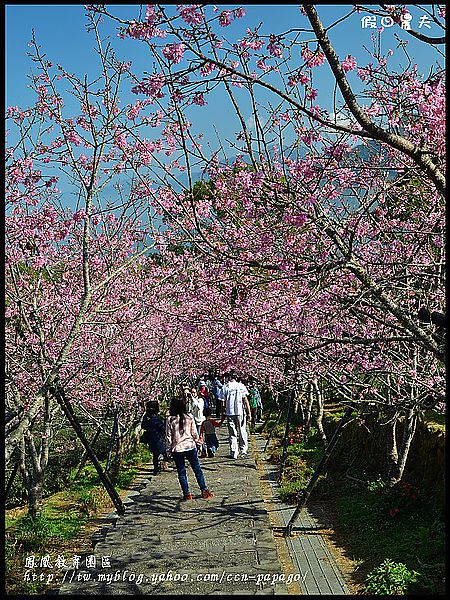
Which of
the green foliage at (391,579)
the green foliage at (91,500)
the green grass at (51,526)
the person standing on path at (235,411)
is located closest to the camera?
the green foliage at (391,579)

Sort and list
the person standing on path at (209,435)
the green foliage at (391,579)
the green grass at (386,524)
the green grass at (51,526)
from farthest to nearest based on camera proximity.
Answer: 1. the person standing on path at (209,435)
2. the green grass at (51,526)
3. the green grass at (386,524)
4. the green foliage at (391,579)

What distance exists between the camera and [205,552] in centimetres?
688

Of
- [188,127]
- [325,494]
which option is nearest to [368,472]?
[325,494]

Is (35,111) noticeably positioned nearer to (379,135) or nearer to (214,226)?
(214,226)

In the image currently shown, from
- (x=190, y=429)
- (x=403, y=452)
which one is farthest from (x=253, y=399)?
(x=190, y=429)

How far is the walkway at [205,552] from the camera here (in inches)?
239

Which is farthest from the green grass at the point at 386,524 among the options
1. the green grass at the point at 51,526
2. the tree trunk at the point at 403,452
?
the green grass at the point at 51,526

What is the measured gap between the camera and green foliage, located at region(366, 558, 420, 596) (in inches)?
235

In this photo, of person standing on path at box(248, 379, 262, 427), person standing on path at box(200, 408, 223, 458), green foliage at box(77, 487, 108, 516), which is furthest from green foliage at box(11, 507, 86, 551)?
person standing on path at box(248, 379, 262, 427)

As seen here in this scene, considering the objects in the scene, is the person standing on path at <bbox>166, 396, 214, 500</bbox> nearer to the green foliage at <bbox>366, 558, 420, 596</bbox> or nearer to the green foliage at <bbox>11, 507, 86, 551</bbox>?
the green foliage at <bbox>11, 507, 86, 551</bbox>

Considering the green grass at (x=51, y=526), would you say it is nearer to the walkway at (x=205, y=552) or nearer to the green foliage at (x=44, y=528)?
the green foliage at (x=44, y=528)

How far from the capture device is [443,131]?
4.15 meters

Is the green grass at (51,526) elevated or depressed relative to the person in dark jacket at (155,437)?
depressed

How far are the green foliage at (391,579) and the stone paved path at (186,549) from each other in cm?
86
